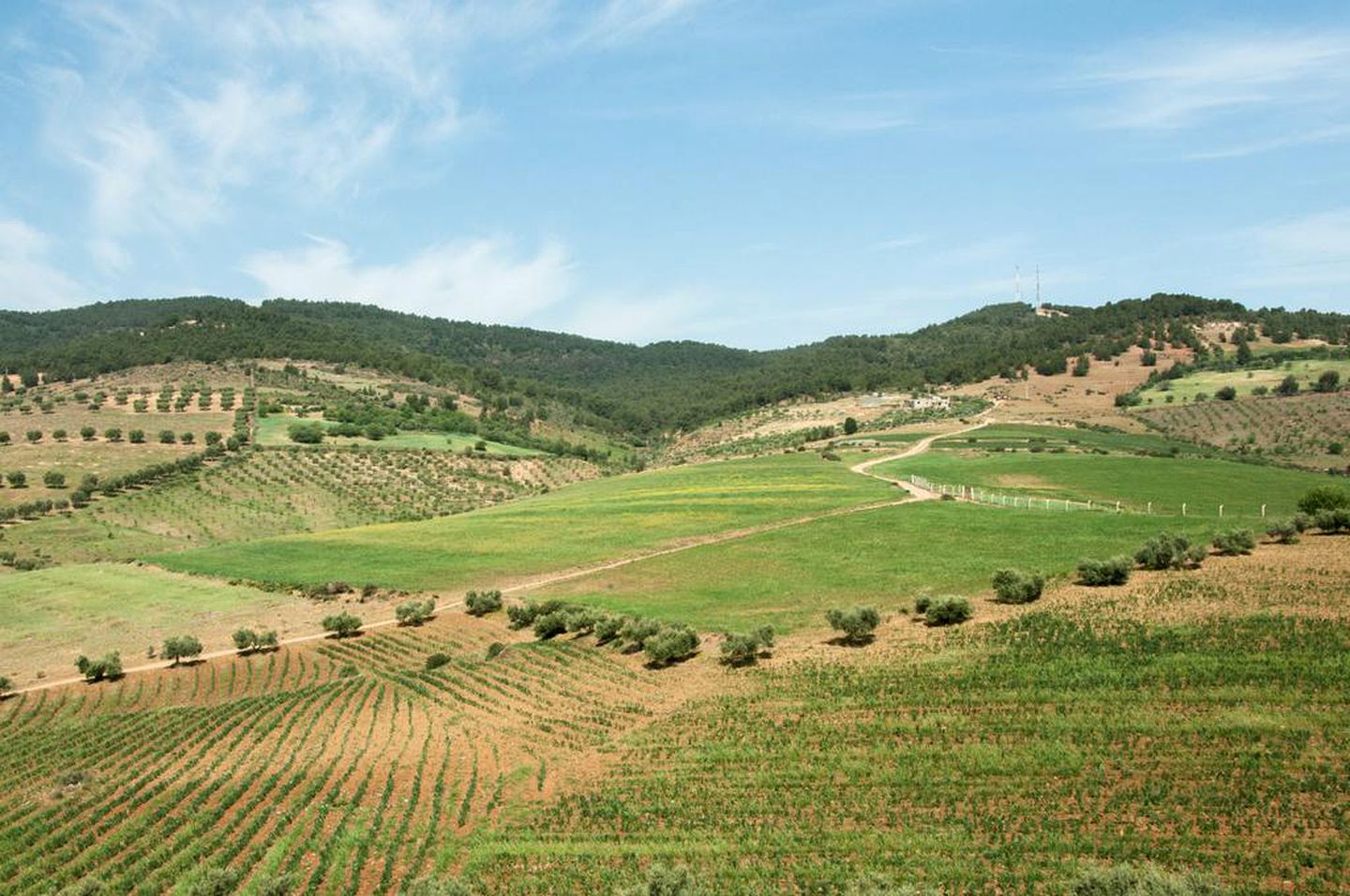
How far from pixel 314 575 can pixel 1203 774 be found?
68.3m

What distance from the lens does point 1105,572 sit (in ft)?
145

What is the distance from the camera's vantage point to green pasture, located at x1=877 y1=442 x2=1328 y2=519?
71.4m

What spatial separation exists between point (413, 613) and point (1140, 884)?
47.9 meters

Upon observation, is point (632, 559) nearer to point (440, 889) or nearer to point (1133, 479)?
point (440, 889)

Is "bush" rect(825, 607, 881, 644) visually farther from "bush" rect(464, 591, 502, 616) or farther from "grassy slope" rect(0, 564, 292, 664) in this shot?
"grassy slope" rect(0, 564, 292, 664)

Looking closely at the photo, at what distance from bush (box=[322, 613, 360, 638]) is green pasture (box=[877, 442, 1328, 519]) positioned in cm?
6145

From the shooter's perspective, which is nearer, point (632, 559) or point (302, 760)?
point (302, 760)

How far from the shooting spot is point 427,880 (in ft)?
69.0

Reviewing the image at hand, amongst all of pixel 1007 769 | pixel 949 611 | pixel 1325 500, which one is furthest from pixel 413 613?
pixel 1325 500

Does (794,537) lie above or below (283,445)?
below

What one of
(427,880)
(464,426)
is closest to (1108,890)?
(427,880)

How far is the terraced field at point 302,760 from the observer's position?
85.0 ft

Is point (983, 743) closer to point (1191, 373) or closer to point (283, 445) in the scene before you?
point (283, 445)

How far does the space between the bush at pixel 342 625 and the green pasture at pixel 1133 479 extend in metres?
61.5
